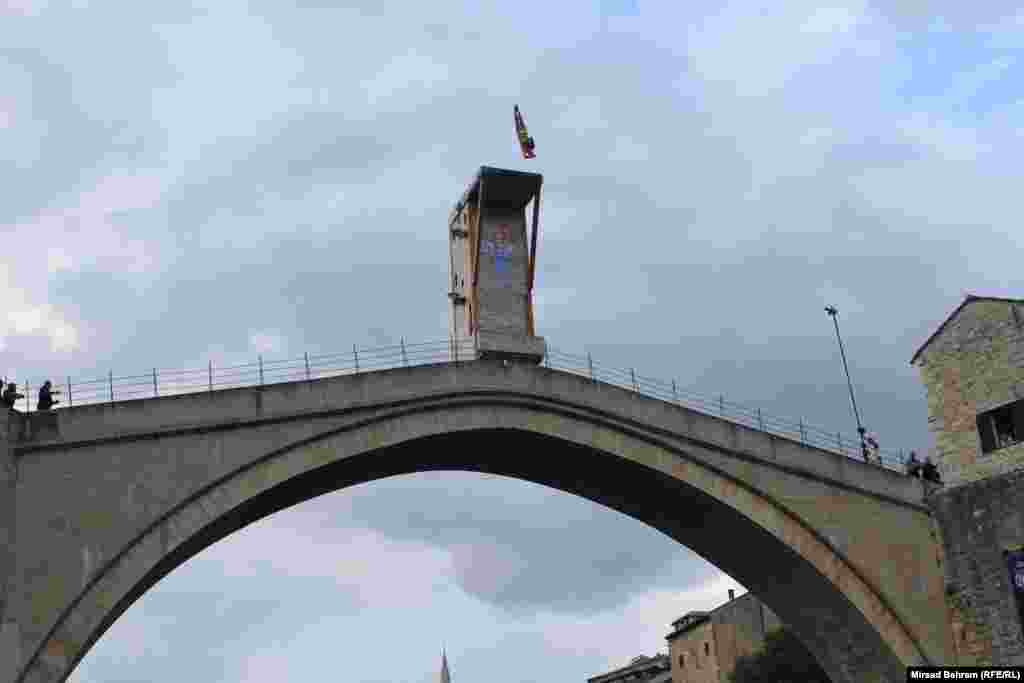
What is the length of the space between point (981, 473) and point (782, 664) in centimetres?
1866

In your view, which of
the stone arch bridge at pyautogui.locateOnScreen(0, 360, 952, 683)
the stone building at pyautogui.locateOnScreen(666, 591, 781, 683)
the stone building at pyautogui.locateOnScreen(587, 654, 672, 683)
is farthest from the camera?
the stone building at pyautogui.locateOnScreen(587, 654, 672, 683)

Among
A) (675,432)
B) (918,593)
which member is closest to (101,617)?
(675,432)

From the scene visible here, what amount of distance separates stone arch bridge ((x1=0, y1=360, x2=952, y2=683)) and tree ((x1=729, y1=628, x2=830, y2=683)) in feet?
44.2

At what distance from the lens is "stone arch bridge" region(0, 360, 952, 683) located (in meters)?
22.7

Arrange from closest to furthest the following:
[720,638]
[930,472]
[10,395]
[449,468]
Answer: [10,395] → [449,468] → [930,472] → [720,638]

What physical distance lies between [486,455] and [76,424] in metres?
9.27

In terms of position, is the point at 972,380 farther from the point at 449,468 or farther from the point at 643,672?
the point at 643,672

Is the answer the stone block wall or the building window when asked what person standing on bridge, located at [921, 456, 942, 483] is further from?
the building window

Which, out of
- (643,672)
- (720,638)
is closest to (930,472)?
(720,638)

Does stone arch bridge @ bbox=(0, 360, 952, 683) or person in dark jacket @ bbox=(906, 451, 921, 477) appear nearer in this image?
stone arch bridge @ bbox=(0, 360, 952, 683)

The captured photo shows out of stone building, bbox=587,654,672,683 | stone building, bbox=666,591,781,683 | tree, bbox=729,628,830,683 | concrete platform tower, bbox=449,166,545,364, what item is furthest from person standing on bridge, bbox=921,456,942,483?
stone building, bbox=587,654,672,683

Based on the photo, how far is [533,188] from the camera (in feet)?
103

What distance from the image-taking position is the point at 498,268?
Answer: 31094 millimetres

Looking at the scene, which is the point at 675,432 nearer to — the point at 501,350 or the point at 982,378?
the point at 501,350
